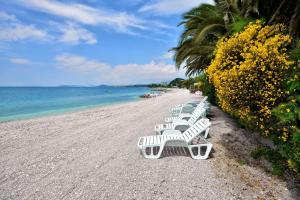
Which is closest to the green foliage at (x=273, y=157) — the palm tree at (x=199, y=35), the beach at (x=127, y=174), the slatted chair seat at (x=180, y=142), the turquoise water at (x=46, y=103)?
the beach at (x=127, y=174)

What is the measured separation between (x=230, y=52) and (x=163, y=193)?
400 cm

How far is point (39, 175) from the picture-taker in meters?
4.58

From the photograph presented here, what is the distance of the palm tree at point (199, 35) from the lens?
33.9 feet

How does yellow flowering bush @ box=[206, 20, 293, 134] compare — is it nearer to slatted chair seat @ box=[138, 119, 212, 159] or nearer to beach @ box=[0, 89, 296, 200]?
slatted chair seat @ box=[138, 119, 212, 159]

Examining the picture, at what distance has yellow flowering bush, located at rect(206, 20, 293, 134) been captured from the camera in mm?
4895

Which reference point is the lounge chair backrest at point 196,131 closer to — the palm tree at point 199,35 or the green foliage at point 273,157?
the green foliage at point 273,157

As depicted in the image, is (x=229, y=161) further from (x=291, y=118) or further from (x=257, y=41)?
(x=257, y=41)

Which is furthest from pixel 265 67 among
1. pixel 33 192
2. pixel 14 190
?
pixel 14 190

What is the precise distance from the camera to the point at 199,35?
10.3 meters

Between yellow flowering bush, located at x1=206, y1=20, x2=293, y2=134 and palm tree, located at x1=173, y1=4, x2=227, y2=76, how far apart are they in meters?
4.05

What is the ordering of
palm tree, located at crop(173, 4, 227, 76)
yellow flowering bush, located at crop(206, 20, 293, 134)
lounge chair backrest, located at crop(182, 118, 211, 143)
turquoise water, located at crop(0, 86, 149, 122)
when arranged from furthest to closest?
turquoise water, located at crop(0, 86, 149, 122)
palm tree, located at crop(173, 4, 227, 76)
lounge chair backrest, located at crop(182, 118, 211, 143)
yellow flowering bush, located at crop(206, 20, 293, 134)

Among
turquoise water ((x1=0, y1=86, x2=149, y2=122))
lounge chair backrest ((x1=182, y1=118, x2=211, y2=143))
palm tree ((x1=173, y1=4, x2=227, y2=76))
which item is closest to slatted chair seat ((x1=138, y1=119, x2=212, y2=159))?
lounge chair backrest ((x1=182, y1=118, x2=211, y2=143))

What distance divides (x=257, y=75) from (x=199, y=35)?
19.0 feet

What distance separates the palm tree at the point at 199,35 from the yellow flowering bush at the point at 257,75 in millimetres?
4048
